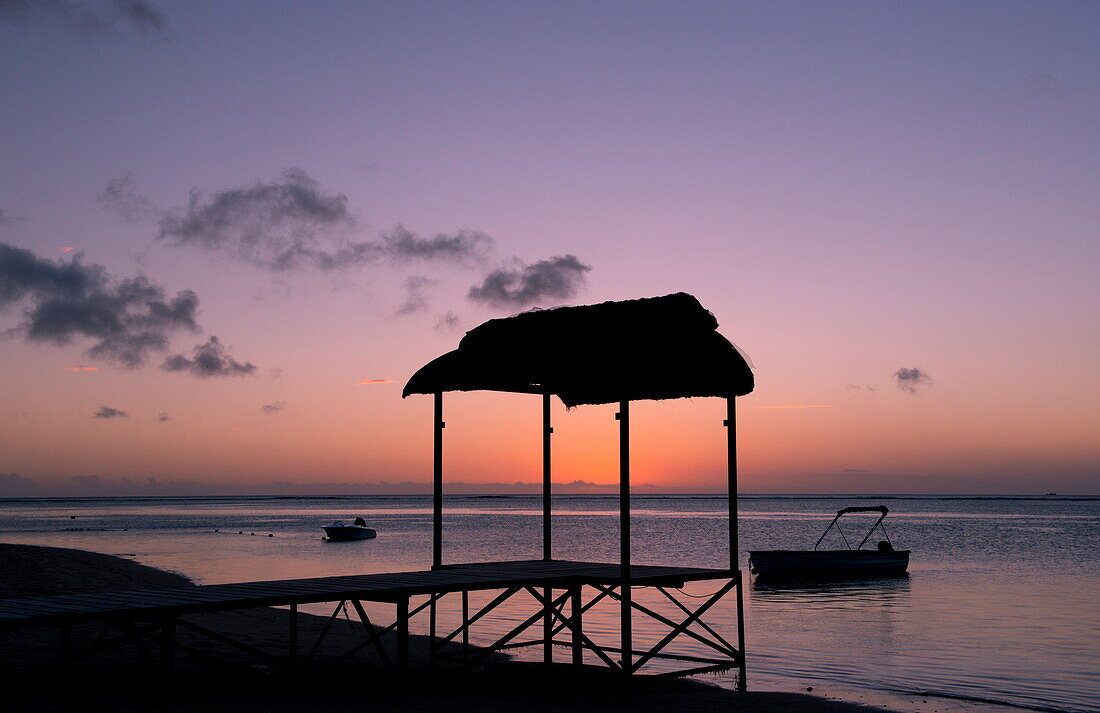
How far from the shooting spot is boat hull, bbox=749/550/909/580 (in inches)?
1510

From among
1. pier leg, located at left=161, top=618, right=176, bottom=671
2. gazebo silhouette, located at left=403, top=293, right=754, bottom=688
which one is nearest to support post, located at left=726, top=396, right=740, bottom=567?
gazebo silhouette, located at left=403, top=293, right=754, bottom=688

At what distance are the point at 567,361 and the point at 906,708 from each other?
6888 mm

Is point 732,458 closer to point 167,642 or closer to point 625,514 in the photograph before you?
point 625,514

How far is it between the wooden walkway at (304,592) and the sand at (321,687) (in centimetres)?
81

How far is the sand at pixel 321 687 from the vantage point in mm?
9977

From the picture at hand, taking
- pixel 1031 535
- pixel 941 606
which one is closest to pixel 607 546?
pixel 941 606

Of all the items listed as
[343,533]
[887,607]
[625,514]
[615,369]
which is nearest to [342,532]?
[343,533]

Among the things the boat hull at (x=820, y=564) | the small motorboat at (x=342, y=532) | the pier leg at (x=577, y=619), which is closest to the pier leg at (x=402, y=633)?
the pier leg at (x=577, y=619)

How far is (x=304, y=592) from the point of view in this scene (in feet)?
34.3

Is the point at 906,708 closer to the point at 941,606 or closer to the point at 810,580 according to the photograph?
the point at 941,606

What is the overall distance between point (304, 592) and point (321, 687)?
5.11ft

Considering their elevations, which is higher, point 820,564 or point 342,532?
point 820,564

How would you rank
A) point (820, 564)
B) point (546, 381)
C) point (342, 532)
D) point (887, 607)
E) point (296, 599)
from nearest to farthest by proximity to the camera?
point (296, 599) → point (546, 381) → point (887, 607) → point (820, 564) → point (342, 532)

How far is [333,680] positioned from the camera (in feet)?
38.7
